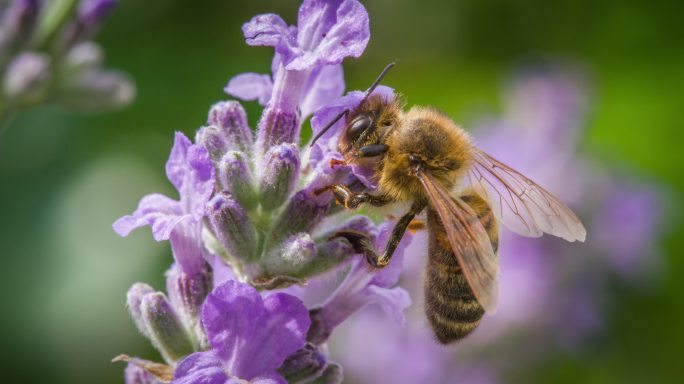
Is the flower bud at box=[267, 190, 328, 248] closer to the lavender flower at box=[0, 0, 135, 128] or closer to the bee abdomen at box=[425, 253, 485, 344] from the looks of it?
the bee abdomen at box=[425, 253, 485, 344]

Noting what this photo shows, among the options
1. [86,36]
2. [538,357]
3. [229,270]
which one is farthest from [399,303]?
[538,357]

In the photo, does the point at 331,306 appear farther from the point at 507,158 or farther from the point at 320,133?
the point at 507,158

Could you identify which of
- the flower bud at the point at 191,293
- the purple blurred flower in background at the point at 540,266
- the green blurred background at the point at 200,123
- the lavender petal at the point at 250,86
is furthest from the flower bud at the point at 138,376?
the green blurred background at the point at 200,123

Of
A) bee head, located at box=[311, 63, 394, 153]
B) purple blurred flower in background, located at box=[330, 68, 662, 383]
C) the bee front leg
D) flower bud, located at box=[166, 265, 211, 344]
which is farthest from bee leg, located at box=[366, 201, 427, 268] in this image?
purple blurred flower in background, located at box=[330, 68, 662, 383]

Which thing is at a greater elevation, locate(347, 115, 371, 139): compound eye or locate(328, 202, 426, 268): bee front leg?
locate(347, 115, 371, 139): compound eye

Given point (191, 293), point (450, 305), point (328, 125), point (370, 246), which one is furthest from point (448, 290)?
point (191, 293)

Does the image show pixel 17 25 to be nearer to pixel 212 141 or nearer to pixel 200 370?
pixel 212 141
